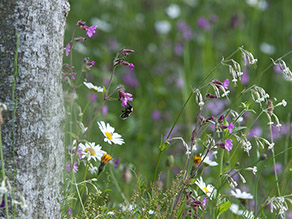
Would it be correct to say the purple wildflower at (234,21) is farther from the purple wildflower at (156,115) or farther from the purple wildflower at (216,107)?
the purple wildflower at (156,115)

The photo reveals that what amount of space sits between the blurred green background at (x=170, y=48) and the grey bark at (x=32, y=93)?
1.65 metres

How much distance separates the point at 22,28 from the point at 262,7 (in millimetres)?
3708

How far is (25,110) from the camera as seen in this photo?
4.18 ft

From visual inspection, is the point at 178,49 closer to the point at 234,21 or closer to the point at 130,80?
the point at 234,21

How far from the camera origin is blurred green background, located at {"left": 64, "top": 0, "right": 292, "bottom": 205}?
3.39m

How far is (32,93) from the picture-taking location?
1.28 m

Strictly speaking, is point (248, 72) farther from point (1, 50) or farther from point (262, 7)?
point (1, 50)

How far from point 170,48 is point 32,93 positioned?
10.5 ft

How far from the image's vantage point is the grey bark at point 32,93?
1250mm

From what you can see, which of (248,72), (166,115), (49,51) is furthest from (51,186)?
(248,72)

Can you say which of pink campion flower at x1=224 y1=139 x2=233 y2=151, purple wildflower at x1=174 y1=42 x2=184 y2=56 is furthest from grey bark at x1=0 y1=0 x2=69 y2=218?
purple wildflower at x1=174 y1=42 x2=184 y2=56

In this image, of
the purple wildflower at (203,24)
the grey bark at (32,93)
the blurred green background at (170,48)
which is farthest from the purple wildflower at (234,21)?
the grey bark at (32,93)

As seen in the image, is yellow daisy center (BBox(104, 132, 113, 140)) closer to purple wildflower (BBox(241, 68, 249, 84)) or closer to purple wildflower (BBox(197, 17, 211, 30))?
purple wildflower (BBox(241, 68, 249, 84))

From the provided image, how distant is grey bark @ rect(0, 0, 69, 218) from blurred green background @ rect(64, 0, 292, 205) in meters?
1.65
